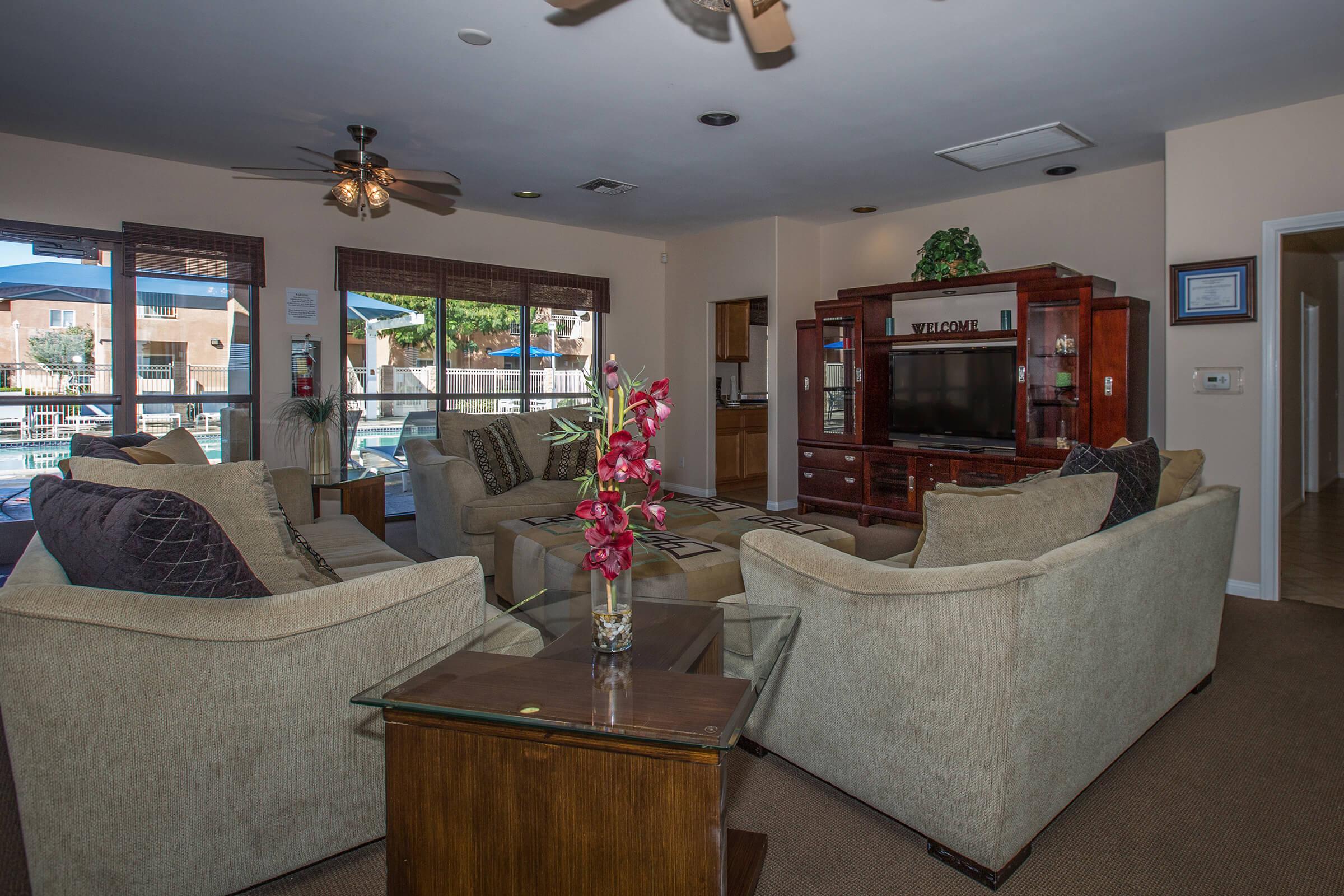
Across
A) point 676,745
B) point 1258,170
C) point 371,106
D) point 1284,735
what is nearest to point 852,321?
point 1258,170

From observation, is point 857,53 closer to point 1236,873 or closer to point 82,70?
point 1236,873

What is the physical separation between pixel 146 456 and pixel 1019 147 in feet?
15.4

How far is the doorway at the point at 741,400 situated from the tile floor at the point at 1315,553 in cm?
367

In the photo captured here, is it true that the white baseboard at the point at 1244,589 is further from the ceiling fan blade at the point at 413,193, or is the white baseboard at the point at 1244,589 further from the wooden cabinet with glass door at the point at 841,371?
the ceiling fan blade at the point at 413,193

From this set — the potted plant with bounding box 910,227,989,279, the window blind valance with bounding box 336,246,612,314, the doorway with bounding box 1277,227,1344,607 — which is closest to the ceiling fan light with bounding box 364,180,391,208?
the window blind valance with bounding box 336,246,612,314

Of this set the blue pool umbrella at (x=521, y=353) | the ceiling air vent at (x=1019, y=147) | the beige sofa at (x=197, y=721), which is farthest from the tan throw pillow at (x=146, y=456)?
the ceiling air vent at (x=1019, y=147)

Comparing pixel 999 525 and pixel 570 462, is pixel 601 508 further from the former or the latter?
pixel 570 462

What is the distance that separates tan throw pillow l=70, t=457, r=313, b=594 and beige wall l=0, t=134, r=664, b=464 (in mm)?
3306

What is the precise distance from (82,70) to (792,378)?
5022 mm

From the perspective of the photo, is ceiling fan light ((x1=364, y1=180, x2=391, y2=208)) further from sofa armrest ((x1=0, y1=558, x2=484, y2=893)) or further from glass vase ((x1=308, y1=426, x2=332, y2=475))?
sofa armrest ((x1=0, y1=558, x2=484, y2=893))

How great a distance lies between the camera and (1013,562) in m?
1.54

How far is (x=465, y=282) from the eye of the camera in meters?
6.23

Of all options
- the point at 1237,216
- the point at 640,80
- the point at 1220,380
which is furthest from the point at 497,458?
the point at 1237,216

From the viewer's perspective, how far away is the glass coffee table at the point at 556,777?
1.17 m
